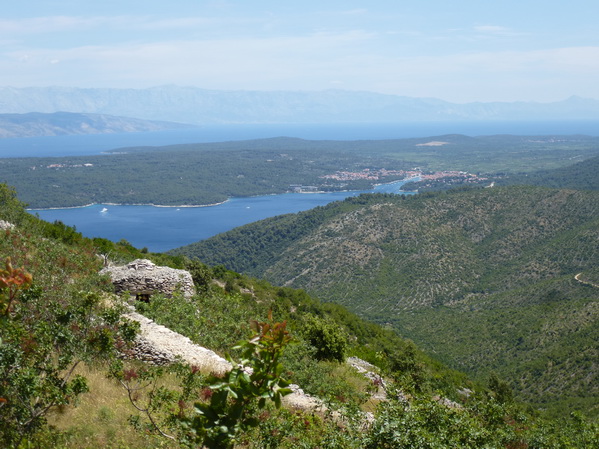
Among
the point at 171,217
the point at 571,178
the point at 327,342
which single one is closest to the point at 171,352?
the point at 327,342

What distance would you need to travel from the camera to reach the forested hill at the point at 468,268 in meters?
40.4

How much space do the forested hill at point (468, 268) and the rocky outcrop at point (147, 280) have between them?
79.8ft

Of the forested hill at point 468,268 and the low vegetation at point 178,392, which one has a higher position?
the low vegetation at point 178,392

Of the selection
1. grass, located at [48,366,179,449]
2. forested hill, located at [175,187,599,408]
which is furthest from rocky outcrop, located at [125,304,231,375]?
forested hill, located at [175,187,599,408]

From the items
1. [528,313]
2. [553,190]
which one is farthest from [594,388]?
[553,190]

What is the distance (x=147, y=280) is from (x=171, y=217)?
13343 cm

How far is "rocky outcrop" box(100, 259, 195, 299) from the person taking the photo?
1916cm

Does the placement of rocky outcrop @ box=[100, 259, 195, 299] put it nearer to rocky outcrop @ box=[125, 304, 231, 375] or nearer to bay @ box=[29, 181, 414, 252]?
rocky outcrop @ box=[125, 304, 231, 375]

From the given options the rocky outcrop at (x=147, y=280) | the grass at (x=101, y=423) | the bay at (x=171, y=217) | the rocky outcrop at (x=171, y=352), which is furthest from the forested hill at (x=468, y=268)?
the grass at (x=101, y=423)

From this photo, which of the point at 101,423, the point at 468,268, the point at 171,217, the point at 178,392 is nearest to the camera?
the point at 101,423

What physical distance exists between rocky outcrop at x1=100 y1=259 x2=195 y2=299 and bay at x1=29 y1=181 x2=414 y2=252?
3583 inches

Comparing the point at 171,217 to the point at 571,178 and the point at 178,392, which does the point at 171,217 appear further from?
the point at 178,392

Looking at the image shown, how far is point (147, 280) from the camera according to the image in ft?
63.8

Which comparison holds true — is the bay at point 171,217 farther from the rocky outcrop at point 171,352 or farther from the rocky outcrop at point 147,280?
the rocky outcrop at point 171,352
